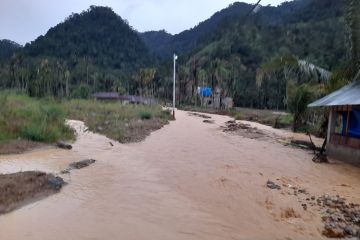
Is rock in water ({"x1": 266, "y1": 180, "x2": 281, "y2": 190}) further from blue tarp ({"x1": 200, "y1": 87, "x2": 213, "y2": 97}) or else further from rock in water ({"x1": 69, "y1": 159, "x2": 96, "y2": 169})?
blue tarp ({"x1": 200, "y1": 87, "x2": 213, "y2": 97})

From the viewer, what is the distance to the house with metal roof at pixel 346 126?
11.9m

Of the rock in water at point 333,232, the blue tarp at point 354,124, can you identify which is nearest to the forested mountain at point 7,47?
the blue tarp at point 354,124

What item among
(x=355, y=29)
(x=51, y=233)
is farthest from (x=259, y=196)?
(x=355, y=29)

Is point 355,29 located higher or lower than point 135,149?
higher

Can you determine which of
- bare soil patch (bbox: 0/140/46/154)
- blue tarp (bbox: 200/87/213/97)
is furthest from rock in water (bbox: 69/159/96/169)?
blue tarp (bbox: 200/87/213/97)

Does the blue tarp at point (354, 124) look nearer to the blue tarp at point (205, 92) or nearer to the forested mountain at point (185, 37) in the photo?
the blue tarp at point (205, 92)

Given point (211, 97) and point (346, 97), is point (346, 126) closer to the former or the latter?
point (346, 97)

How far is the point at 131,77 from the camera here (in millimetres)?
83562

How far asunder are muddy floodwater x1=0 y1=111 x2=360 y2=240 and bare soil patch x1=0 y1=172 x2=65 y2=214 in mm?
182

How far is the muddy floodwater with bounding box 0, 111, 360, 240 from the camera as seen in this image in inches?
225

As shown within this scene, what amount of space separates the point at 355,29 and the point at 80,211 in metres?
11.0

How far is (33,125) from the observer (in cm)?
1275

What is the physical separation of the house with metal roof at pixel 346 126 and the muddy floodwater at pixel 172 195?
81cm

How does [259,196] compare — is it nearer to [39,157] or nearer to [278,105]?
[39,157]
